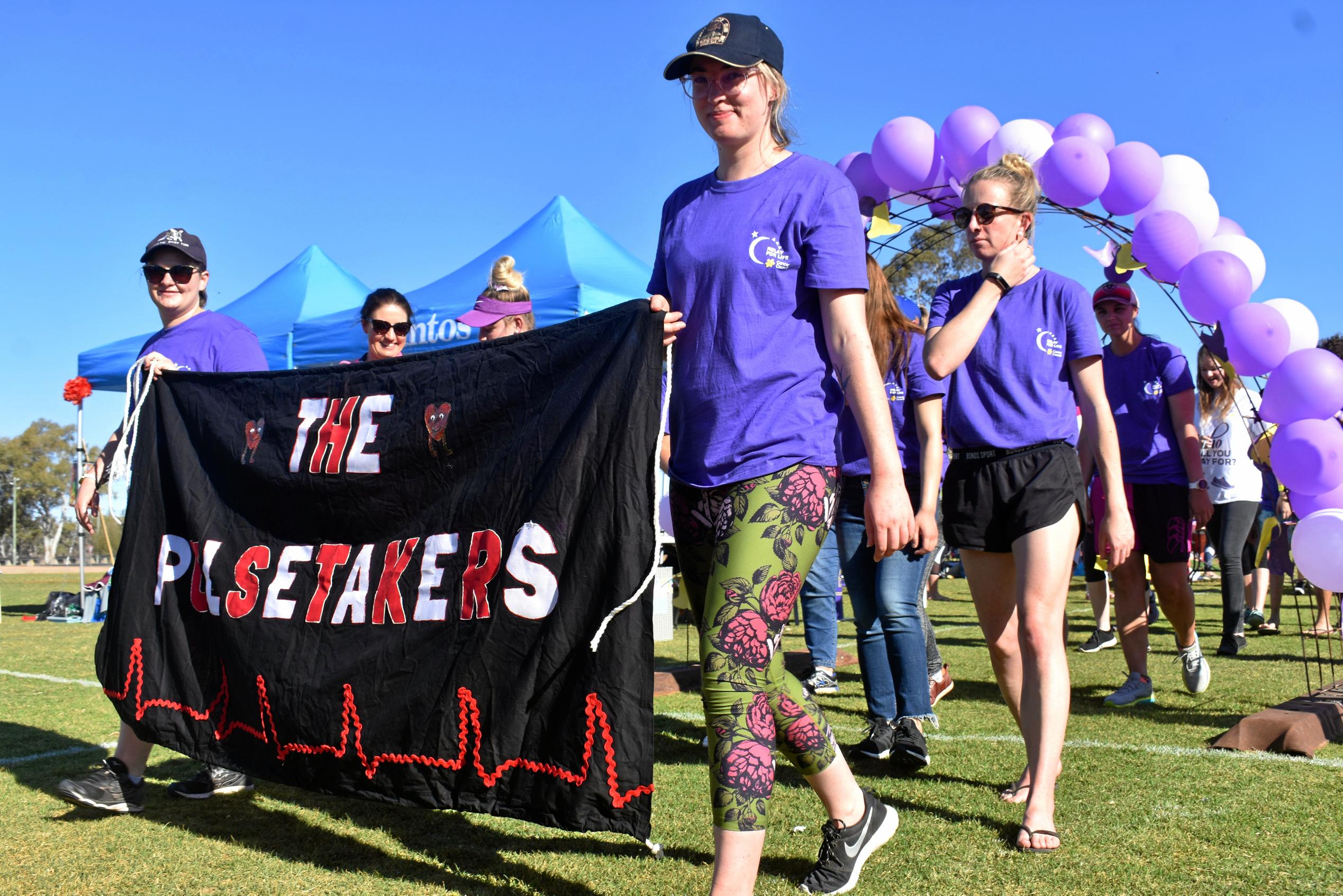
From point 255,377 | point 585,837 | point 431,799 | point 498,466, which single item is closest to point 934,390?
point 498,466

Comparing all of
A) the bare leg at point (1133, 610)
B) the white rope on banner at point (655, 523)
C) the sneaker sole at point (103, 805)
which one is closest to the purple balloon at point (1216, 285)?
the bare leg at point (1133, 610)

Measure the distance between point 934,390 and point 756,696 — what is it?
1.65m

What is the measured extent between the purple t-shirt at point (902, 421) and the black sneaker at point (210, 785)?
2.62 metres

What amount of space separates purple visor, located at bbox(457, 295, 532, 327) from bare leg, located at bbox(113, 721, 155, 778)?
2.00 m

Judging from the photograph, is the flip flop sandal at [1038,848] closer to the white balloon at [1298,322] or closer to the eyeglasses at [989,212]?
the eyeglasses at [989,212]

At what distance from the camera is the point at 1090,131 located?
648 centimetres

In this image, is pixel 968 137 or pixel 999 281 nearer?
pixel 999 281

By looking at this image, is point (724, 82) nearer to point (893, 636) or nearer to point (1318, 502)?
point (893, 636)

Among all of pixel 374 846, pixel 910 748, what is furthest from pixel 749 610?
pixel 910 748

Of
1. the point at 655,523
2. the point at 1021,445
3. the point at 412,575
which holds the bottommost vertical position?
the point at 412,575

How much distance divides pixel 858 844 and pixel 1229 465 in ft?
21.7

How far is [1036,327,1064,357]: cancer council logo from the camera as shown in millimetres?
3301

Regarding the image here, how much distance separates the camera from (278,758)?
3096 millimetres

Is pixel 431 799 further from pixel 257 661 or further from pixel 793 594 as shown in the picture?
pixel 793 594
